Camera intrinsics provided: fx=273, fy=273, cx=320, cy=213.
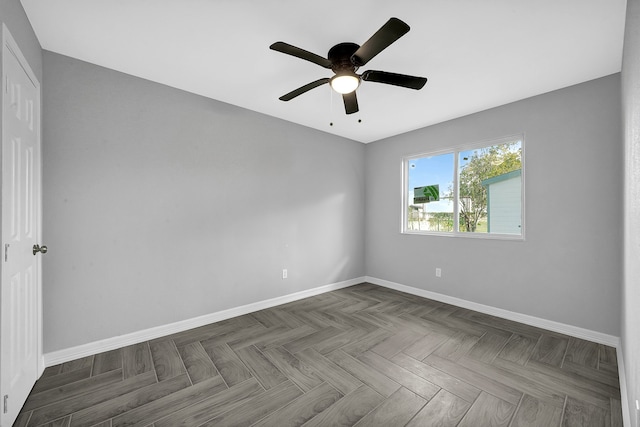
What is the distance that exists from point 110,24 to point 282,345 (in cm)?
291

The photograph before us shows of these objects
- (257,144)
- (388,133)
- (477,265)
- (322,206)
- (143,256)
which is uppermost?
(388,133)

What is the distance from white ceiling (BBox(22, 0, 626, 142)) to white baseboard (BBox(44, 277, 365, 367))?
2.46 m

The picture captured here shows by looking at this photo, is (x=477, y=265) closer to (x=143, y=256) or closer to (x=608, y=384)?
(x=608, y=384)

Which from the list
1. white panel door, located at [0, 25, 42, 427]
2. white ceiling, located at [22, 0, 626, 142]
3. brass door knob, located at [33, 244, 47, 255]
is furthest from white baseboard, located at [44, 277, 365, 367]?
white ceiling, located at [22, 0, 626, 142]

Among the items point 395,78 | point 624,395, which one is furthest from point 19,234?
point 624,395

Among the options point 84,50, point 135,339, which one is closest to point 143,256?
point 135,339

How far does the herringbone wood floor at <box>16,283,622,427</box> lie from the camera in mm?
1690

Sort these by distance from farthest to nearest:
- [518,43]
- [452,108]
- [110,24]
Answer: [452,108] → [518,43] → [110,24]

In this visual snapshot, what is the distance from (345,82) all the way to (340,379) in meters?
2.25

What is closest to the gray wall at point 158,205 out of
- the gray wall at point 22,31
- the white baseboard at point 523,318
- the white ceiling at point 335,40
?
the gray wall at point 22,31

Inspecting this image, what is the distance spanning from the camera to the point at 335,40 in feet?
6.74

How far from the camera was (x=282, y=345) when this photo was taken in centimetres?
259

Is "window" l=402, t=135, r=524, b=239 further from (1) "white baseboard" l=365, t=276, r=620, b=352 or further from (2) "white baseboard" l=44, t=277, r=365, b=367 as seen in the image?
(2) "white baseboard" l=44, t=277, r=365, b=367

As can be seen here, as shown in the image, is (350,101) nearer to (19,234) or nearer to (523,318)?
(19,234)
